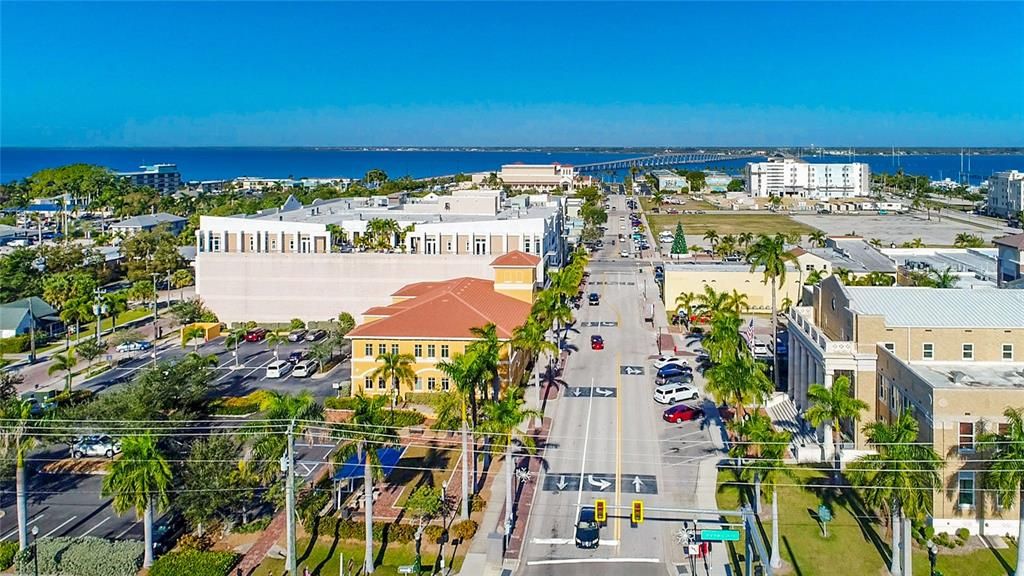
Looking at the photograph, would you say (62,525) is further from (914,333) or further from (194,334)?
(914,333)

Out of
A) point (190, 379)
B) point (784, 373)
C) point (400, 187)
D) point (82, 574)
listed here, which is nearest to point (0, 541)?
point (82, 574)

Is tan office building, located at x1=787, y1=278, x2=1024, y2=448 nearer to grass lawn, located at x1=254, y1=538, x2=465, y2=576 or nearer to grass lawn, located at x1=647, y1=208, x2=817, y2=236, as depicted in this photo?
grass lawn, located at x1=254, y1=538, x2=465, y2=576

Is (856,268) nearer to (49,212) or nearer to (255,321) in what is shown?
(255,321)

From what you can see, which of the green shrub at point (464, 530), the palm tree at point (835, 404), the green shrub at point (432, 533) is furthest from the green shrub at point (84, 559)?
the palm tree at point (835, 404)

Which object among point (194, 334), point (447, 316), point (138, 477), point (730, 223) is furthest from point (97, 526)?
point (730, 223)

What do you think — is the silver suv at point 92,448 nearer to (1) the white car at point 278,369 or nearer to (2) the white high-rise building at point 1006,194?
(1) the white car at point 278,369
